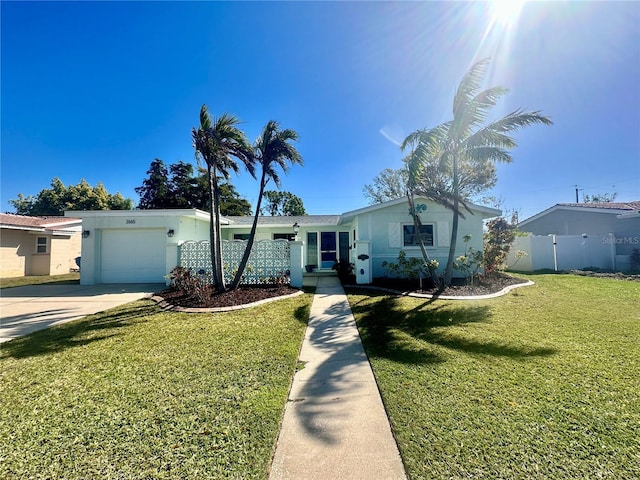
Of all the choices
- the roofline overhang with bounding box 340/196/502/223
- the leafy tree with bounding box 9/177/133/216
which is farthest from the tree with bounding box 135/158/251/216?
the roofline overhang with bounding box 340/196/502/223

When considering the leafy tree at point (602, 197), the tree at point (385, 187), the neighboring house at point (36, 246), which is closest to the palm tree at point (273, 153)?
the neighboring house at point (36, 246)

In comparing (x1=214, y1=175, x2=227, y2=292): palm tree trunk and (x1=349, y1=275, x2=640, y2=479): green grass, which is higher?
(x1=214, y1=175, x2=227, y2=292): palm tree trunk

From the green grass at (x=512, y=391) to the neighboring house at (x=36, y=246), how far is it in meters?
19.1

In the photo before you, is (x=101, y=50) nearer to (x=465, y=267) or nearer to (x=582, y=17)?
(x=465, y=267)

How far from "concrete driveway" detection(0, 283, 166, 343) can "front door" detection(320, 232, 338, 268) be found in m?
8.65

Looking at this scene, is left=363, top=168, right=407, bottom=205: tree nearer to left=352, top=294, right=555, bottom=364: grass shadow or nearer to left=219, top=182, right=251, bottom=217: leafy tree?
left=219, top=182, right=251, bottom=217: leafy tree

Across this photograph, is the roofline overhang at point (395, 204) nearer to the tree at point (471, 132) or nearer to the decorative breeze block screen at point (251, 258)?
the tree at point (471, 132)

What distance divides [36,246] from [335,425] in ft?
68.8

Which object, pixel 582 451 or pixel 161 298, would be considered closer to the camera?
pixel 582 451

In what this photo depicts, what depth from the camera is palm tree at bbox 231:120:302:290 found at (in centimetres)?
823

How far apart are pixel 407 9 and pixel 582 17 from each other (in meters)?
5.34

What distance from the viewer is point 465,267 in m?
9.78

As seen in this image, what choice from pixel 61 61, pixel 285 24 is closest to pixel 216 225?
pixel 285 24

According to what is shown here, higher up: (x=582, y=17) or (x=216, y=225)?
(x=582, y=17)
